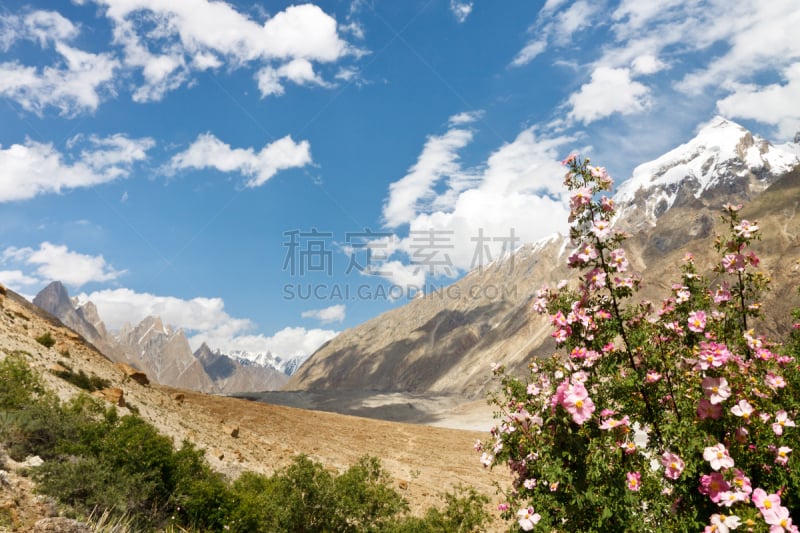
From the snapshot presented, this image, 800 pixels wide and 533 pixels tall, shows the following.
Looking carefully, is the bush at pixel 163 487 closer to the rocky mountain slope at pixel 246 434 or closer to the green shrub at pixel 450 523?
the green shrub at pixel 450 523

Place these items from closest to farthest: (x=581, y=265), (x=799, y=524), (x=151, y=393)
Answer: (x=799, y=524)
(x=581, y=265)
(x=151, y=393)

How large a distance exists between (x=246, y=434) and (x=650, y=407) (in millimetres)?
24229

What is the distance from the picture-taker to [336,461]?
83.6ft

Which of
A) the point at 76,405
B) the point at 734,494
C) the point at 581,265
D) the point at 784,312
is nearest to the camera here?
the point at 734,494

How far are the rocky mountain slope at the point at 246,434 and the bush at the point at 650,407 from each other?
7308 millimetres

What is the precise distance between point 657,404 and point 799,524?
55.6 inches

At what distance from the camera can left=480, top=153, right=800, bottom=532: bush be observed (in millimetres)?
3869

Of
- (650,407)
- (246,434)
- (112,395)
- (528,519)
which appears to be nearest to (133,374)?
(246,434)

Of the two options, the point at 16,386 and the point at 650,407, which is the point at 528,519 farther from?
the point at 16,386

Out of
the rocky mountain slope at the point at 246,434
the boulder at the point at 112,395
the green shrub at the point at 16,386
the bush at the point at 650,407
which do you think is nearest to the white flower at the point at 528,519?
the bush at the point at 650,407

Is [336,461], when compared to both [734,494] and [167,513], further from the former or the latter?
[734,494]

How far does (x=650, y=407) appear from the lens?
477cm

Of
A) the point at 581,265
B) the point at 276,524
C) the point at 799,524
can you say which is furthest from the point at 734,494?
the point at 276,524

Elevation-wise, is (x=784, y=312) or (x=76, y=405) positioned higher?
(x=784, y=312)
